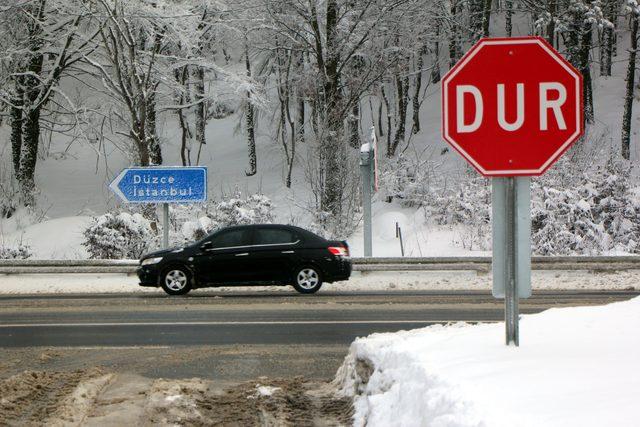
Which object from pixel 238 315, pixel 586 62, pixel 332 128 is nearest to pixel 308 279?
pixel 238 315

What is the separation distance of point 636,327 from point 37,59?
31902 millimetres

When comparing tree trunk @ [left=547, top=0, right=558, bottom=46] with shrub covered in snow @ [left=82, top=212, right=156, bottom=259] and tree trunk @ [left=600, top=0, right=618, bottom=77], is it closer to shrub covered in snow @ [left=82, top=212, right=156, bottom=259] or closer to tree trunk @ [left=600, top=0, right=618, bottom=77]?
tree trunk @ [left=600, top=0, right=618, bottom=77]

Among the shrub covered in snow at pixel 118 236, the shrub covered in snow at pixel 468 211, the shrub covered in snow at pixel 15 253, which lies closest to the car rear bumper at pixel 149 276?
the shrub covered in snow at pixel 118 236

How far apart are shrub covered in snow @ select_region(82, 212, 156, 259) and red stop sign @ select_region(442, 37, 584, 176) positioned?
59.8ft

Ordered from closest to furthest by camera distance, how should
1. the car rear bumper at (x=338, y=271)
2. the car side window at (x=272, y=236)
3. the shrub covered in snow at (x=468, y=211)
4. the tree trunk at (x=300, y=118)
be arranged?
the car rear bumper at (x=338, y=271) < the car side window at (x=272, y=236) < the shrub covered in snow at (x=468, y=211) < the tree trunk at (x=300, y=118)

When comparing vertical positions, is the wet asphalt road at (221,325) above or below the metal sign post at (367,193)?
below

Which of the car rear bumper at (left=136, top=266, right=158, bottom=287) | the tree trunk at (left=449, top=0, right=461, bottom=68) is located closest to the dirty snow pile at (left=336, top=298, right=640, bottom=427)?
the car rear bumper at (left=136, top=266, right=158, bottom=287)

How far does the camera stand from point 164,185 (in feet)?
67.7

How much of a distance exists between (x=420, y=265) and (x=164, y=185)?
20.9ft

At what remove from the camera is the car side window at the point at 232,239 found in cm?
1695

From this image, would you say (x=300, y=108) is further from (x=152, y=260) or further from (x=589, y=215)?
(x=152, y=260)

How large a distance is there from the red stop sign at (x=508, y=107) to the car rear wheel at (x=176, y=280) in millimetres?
11555

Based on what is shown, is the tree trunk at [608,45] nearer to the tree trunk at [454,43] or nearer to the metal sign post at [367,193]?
the tree trunk at [454,43]

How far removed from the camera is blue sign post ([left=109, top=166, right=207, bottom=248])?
67.6ft
